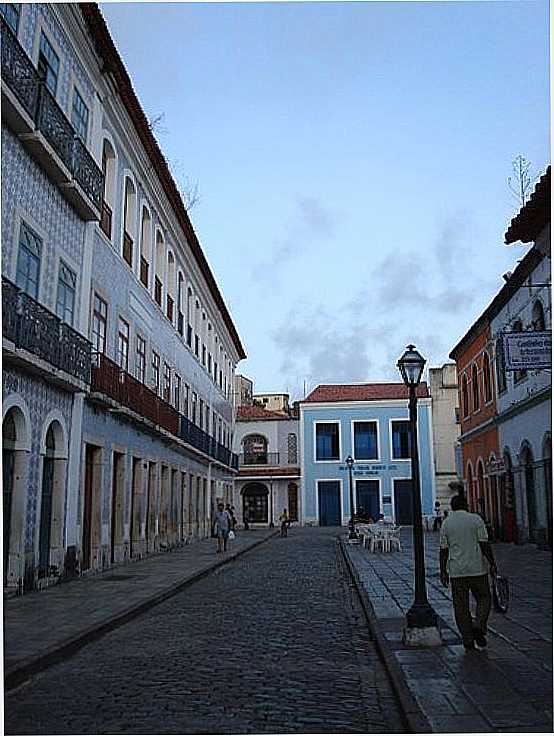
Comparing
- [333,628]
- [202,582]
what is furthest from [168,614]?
[202,582]

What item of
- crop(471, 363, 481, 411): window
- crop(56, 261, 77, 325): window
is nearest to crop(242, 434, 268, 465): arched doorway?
crop(471, 363, 481, 411): window

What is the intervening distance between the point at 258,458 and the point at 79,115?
3754 cm

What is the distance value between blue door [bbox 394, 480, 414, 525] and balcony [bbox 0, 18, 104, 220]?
35205mm

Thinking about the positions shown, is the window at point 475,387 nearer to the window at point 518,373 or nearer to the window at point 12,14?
the window at point 518,373

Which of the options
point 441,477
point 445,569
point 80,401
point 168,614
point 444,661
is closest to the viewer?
point 444,661

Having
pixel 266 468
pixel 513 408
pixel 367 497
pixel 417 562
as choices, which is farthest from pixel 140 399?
pixel 266 468

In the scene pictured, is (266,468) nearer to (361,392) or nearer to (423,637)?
(361,392)

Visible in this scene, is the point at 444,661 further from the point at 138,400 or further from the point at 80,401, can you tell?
the point at 138,400

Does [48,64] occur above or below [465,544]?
above

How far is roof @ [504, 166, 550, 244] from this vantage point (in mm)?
12338

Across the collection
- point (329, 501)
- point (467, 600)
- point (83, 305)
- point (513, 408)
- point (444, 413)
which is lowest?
point (467, 600)

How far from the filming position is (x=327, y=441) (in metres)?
49.2

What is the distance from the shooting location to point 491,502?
87.4 ft

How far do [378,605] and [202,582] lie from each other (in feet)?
18.3
